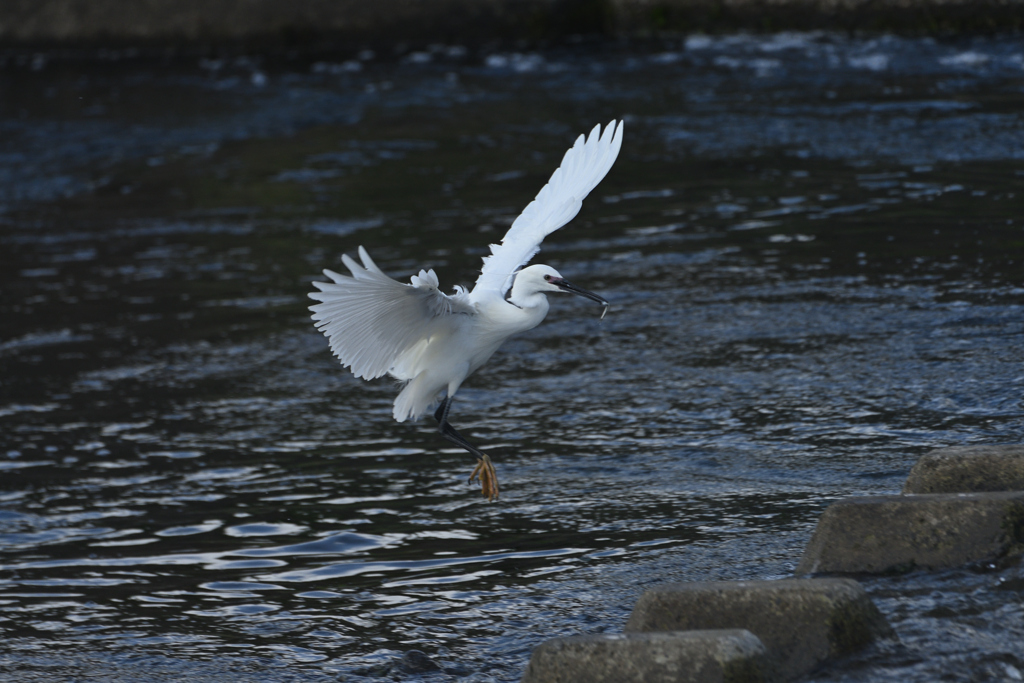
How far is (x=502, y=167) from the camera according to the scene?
39.0 feet

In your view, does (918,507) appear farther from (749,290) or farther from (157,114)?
(157,114)

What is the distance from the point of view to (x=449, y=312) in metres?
5.36

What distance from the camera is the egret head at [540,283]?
18.1 ft

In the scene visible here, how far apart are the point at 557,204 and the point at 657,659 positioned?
3.11 meters

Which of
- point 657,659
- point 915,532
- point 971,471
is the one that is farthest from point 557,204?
point 657,659

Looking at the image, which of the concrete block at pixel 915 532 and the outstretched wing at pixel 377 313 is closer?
the concrete block at pixel 915 532

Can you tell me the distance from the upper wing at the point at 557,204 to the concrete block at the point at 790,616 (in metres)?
2.43

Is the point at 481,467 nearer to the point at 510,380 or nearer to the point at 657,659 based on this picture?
the point at 510,380

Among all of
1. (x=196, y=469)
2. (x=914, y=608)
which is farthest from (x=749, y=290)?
(x=914, y=608)

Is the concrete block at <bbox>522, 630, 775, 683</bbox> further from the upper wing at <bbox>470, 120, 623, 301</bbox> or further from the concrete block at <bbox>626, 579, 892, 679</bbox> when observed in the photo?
the upper wing at <bbox>470, 120, 623, 301</bbox>

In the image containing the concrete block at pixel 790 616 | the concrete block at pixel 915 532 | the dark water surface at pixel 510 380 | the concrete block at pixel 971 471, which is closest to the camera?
the concrete block at pixel 790 616

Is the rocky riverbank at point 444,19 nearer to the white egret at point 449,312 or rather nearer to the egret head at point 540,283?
the white egret at point 449,312

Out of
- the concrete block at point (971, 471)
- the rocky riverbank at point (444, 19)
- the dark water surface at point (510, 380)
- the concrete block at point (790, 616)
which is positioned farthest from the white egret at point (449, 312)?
the rocky riverbank at point (444, 19)

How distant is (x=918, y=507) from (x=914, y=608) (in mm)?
354
